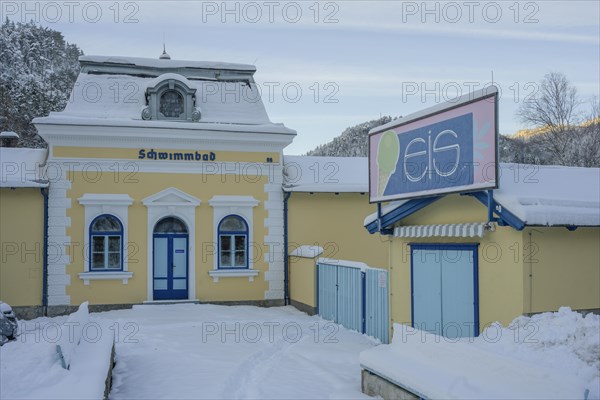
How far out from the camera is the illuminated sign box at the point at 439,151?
851 cm

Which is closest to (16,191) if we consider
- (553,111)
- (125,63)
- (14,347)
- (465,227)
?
(125,63)

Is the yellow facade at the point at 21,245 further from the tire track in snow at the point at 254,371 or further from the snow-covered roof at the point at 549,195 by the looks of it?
the snow-covered roof at the point at 549,195

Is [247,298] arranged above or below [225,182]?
below

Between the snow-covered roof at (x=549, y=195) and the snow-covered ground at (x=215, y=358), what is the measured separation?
3.19m

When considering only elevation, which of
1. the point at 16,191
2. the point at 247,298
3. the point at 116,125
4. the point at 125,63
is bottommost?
the point at 247,298

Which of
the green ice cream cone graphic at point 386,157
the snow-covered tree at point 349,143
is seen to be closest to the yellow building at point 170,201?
the green ice cream cone graphic at point 386,157

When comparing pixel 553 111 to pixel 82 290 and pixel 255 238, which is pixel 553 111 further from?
pixel 82 290

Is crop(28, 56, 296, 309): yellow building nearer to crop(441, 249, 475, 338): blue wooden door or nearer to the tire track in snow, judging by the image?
the tire track in snow

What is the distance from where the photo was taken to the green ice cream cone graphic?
1091 cm

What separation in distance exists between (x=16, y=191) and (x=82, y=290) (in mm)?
2983

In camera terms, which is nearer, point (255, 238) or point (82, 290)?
point (82, 290)

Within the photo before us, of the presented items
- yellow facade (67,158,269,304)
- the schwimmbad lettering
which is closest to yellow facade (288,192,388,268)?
yellow facade (67,158,269,304)

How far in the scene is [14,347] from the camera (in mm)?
7730

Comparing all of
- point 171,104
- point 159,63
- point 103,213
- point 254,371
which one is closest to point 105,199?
point 103,213
